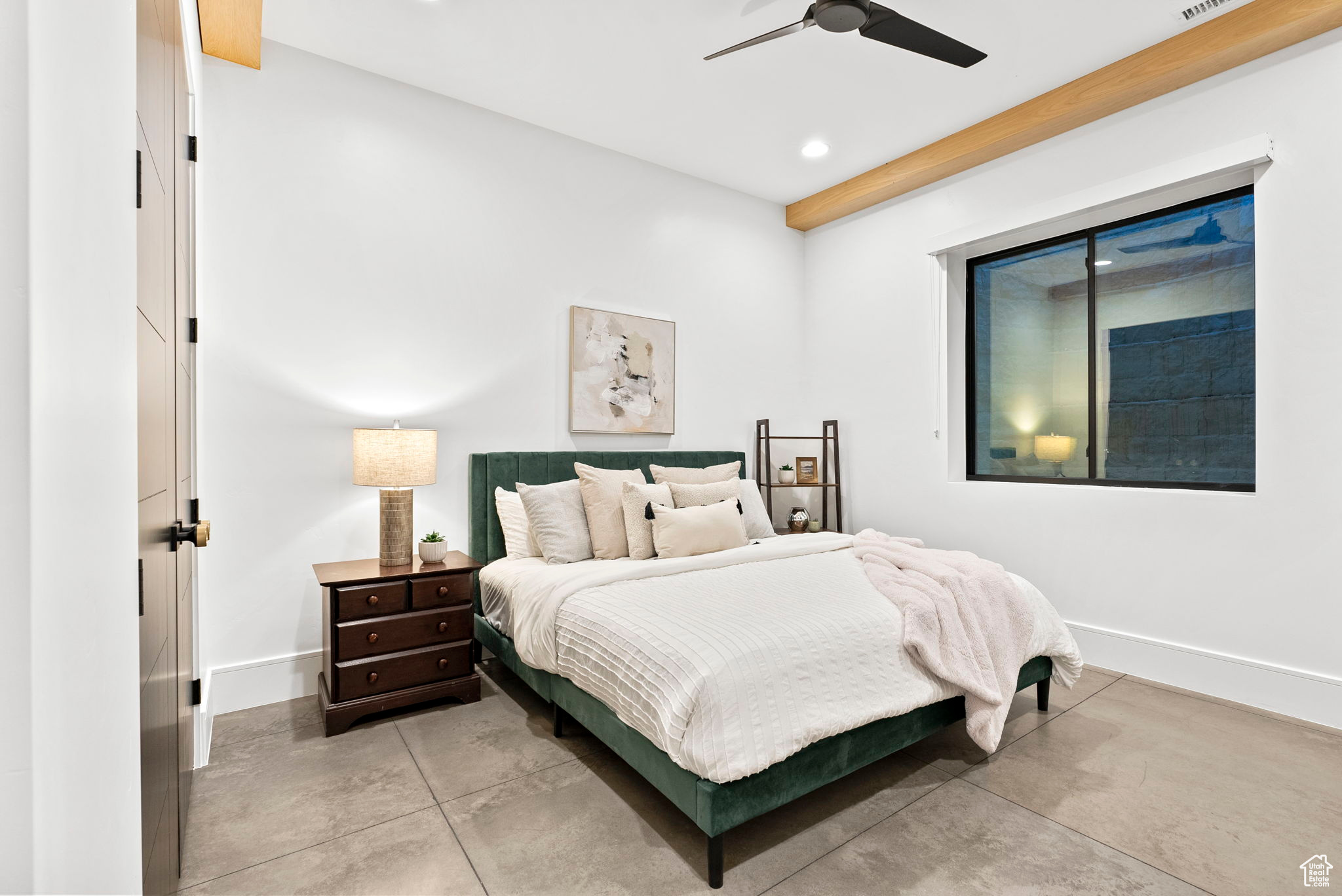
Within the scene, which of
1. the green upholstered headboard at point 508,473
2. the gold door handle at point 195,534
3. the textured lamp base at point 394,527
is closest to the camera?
the gold door handle at point 195,534

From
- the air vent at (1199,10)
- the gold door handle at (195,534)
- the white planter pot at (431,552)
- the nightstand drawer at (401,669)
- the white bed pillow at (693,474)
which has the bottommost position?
the nightstand drawer at (401,669)

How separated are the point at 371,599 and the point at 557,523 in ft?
2.86

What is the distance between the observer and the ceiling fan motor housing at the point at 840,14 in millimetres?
2268

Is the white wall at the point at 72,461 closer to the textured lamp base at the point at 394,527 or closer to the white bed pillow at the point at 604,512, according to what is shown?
the textured lamp base at the point at 394,527

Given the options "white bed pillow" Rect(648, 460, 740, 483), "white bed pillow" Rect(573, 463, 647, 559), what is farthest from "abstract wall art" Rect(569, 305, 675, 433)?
"white bed pillow" Rect(573, 463, 647, 559)

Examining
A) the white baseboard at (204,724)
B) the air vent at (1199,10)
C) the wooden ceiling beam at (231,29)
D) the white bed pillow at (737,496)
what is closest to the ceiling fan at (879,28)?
the air vent at (1199,10)

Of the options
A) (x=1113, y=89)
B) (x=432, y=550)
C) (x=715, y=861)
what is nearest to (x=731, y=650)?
(x=715, y=861)

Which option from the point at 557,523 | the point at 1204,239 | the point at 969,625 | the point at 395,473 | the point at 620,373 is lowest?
the point at 969,625

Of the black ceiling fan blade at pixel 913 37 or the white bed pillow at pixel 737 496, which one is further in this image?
the white bed pillow at pixel 737 496

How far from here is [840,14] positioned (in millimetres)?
2309

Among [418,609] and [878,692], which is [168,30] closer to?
[418,609]

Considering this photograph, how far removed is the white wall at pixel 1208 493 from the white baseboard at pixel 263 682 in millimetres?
3579

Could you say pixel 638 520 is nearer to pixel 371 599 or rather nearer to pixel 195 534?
pixel 371 599

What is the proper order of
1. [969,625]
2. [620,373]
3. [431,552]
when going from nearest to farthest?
[969,625] < [431,552] < [620,373]
